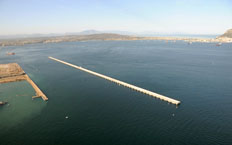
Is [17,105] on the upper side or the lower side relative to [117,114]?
upper

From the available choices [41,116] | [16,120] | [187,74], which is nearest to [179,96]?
[187,74]

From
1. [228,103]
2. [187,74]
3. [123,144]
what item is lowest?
[123,144]

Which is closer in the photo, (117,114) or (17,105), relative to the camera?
(117,114)

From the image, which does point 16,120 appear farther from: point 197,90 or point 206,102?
point 197,90

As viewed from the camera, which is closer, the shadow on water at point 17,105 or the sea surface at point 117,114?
the sea surface at point 117,114

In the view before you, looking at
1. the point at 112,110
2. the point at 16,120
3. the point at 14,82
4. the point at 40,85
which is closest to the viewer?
the point at 16,120

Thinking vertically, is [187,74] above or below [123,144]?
above

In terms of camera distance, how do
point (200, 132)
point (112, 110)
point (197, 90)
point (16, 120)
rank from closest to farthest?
point (200, 132), point (16, 120), point (112, 110), point (197, 90)

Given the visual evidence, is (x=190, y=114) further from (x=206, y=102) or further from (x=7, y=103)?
(x=7, y=103)

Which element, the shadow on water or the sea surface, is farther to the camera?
the shadow on water

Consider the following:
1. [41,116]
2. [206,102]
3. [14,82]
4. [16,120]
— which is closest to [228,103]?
[206,102]

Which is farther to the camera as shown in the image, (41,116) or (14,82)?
(14,82)
